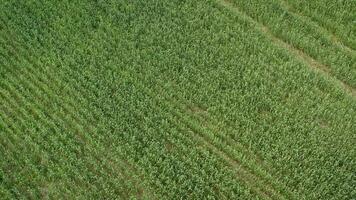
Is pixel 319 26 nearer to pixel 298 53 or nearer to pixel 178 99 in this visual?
pixel 298 53

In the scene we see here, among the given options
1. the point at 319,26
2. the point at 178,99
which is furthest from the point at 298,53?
the point at 178,99

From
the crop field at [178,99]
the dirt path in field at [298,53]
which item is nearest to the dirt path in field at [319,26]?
the crop field at [178,99]

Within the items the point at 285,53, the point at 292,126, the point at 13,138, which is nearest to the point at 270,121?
the point at 292,126

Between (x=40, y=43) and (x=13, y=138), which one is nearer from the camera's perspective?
(x=13, y=138)

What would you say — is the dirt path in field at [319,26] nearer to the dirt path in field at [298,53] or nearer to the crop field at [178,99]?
the crop field at [178,99]

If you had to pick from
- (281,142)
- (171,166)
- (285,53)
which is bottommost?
(171,166)

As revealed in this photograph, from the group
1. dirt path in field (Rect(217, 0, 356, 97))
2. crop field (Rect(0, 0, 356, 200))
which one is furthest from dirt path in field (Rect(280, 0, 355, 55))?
dirt path in field (Rect(217, 0, 356, 97))

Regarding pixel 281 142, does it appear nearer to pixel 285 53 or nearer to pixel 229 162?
pixel 229 162

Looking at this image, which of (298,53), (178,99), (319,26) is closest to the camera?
(178,99)
